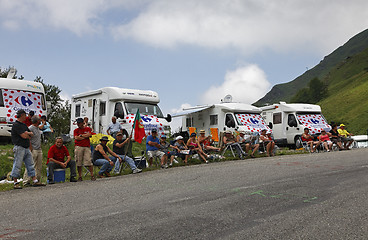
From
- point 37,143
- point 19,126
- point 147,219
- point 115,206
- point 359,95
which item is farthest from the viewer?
point 359,95

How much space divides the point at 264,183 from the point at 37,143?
5.56 metres

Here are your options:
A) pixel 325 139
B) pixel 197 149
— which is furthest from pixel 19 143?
pixel 325 139

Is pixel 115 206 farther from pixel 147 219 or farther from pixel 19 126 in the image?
pixel 19 126

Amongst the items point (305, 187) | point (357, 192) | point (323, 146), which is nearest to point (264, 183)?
point (305, 187)

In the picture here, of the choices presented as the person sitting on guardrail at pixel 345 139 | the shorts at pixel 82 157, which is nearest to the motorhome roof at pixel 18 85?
the shorts at pixel 82 157

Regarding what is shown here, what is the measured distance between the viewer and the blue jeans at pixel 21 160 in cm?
905

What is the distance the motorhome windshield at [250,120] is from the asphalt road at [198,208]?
9437 mm

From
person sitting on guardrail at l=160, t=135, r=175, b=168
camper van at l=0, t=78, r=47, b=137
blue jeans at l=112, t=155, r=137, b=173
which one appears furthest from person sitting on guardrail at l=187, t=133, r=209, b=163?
camper van at l=0, t=78, r=47, b=137

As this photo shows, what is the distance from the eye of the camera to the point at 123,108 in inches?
672

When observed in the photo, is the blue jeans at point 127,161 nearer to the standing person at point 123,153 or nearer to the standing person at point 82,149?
the standing person at point 123,153

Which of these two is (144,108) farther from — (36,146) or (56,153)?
(36,146)

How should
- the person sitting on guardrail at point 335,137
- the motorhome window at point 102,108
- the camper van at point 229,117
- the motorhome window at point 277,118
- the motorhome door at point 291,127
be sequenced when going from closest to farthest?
the motorhome window at point 102,108 → the camper van at point 229,117 → the person sitting on guardrail at point 335,137 → the motorhome door at point 291,127 → the motorhome window at point 277,118

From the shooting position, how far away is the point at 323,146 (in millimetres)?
18781

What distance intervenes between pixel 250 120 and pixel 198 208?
13.6 m
